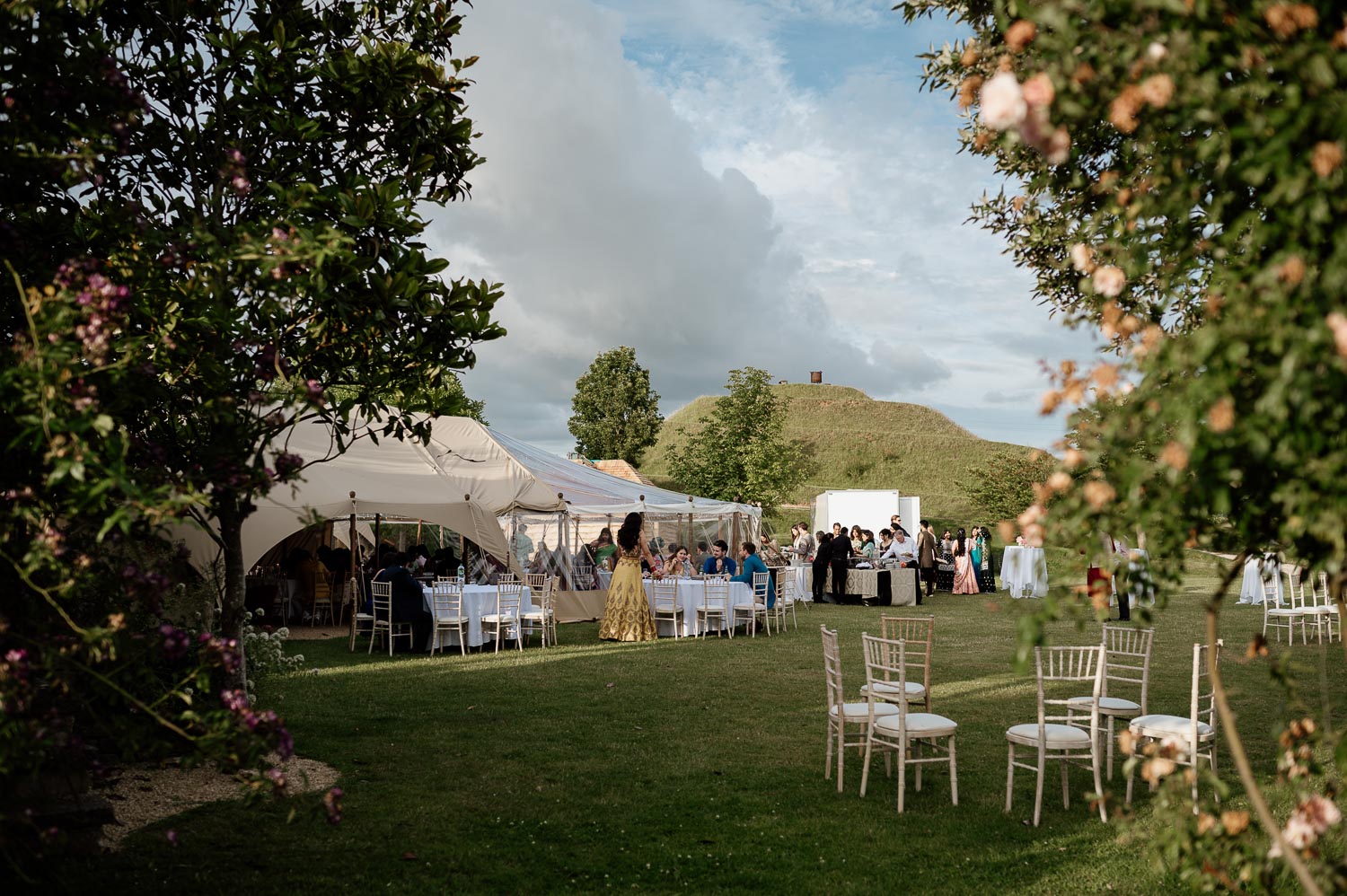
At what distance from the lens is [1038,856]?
511 cm

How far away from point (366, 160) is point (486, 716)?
4892 mm

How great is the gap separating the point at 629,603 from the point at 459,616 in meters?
2.57

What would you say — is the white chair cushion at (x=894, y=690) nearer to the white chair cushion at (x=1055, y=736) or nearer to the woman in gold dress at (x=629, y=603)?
the white chair cushion at (x=1055, y=736)

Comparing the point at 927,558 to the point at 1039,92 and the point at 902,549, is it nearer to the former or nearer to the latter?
the point at 902,549

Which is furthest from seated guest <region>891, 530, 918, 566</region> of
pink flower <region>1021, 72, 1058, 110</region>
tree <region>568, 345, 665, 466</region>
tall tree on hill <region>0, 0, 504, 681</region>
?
tree <region>568, 345, 665, 466</region>

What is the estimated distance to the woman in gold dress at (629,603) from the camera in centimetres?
1413

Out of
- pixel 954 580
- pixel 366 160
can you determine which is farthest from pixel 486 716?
pixel 954 580

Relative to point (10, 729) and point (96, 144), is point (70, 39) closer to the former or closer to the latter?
point (96, 144)

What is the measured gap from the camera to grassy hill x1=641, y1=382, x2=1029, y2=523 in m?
60.9

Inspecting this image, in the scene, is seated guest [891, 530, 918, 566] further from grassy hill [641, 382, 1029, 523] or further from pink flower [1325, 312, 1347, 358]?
grassy hill [641, 382, 1029, 523]

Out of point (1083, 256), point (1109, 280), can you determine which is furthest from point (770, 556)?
point (1109, 280)

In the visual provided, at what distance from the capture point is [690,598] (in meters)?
15.0

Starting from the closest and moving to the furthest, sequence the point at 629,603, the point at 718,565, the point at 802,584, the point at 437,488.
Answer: the point at 629,603, the point at 437,488, the point at 718,565, the point at 802,584

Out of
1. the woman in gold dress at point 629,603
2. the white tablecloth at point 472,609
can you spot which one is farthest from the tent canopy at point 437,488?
the woman in gold dress at point 629,603
